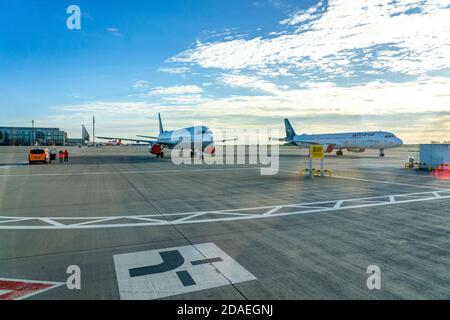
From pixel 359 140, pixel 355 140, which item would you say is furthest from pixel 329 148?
pixel 359 140

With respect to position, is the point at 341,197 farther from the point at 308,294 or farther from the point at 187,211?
the point at 308,294

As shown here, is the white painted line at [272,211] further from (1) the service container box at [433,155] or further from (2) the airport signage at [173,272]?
(1) the service container box at [433,155]

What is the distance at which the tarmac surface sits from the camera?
4625 mm

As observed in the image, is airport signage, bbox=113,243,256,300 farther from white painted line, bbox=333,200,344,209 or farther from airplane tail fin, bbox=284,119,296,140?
airplane tail fin, bbox=284,119,296,140

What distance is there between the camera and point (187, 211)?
402 inches

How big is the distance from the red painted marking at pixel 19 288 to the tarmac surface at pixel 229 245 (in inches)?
3.7

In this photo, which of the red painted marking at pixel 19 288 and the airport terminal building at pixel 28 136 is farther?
the airport terminal building at pixel 28 136

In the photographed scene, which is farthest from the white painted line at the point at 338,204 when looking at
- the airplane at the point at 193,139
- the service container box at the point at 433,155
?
the airplane at the point at 193,139

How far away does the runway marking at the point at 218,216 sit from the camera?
27.4ft

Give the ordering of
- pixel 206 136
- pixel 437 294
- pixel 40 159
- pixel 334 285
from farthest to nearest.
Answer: pixel 206 136 < pixel 40 159 < pixel 334 285 < pixel 437 294
